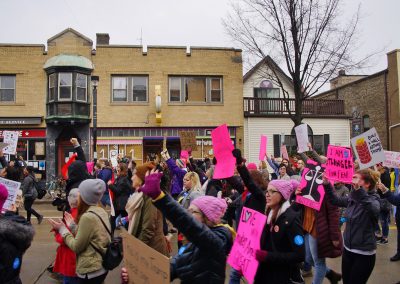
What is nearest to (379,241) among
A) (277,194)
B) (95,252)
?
(277,194)

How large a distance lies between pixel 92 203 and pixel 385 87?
2784 centimetres

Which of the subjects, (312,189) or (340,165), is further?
(340,165)

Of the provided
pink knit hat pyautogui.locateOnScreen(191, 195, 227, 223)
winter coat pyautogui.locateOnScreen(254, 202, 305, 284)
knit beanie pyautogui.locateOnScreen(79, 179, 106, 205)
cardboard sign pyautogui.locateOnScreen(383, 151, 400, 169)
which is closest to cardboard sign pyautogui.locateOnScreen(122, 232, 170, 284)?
pink knit hat pyautogui.locateOnScreen(191, 195, 227, 223)

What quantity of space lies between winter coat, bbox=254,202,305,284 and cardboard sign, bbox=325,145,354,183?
1.97 metres

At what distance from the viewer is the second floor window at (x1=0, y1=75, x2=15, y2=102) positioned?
2305 cm

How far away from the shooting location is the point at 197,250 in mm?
3141

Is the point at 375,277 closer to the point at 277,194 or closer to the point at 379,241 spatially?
the point at 379,241

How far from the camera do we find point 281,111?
25.1 metres

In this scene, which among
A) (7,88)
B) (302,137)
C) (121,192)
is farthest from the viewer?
(7,88)

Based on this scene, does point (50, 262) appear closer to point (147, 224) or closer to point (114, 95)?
point (147, 224)

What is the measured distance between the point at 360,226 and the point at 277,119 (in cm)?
2010

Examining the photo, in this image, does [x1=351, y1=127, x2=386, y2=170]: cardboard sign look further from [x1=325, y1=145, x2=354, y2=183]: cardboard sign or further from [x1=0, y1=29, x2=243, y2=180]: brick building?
[x1=0, y1=29, x2=243, y2=180]: brick building

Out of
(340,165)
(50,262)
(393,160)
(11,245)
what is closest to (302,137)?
(340,165)

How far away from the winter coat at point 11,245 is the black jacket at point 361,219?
343cm
